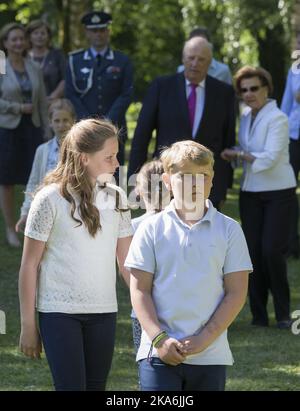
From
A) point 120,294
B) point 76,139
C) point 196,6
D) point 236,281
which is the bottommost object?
point 120,294

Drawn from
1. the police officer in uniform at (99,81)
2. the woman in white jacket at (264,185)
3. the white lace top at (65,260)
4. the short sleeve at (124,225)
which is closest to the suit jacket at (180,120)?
the woman in white jacket at (264,185)

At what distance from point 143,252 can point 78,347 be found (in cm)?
63

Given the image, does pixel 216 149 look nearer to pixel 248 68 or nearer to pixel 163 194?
pixel 248 68

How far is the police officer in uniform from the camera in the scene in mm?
11141

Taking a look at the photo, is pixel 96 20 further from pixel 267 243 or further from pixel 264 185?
pixel 267 243

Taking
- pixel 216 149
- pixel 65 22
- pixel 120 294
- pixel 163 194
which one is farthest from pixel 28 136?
pixel 65 22

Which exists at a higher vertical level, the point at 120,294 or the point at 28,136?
the point at 28,136

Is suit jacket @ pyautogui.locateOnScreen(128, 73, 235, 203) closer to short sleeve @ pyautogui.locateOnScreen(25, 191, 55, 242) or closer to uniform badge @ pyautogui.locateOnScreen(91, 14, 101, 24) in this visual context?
uniform badge @ pyautogui.locateOnScreen(91, 14, 101, 24)

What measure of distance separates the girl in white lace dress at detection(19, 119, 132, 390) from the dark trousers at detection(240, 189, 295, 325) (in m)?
3.56

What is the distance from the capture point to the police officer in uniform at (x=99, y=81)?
11.1 metres

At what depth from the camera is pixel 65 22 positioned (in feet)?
71.9

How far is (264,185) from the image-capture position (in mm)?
8703

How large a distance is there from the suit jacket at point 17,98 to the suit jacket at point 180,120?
8.97 ft
